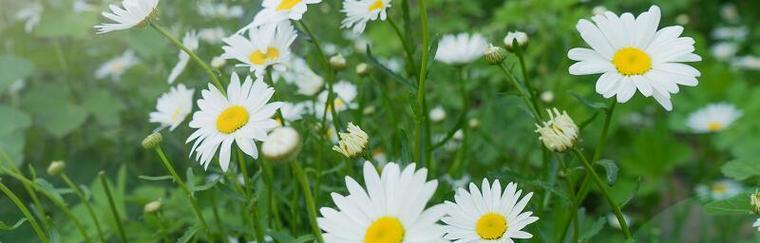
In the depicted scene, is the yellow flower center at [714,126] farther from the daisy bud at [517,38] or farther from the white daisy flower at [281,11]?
the white daisy flower at [281,11]

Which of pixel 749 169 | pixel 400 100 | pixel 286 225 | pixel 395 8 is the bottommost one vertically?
pixel 286 225

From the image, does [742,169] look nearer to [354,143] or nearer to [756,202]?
[756,202]

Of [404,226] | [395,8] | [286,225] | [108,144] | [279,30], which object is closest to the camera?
[404,226]

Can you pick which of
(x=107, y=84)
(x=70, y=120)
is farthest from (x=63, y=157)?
(x=107, y=84)

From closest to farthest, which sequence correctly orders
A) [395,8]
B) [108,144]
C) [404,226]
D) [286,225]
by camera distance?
[404,226]
[286,225]
[108,144]
[395,8]

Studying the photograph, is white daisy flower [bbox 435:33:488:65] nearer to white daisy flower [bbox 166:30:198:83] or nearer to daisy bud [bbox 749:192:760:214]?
white daisy flower [bbox 166:30:198:83]

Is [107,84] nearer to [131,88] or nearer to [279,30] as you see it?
[131,88]

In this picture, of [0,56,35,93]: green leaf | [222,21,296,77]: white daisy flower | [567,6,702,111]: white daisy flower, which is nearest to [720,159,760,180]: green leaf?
[567,6,702,111]: white daisy flower
